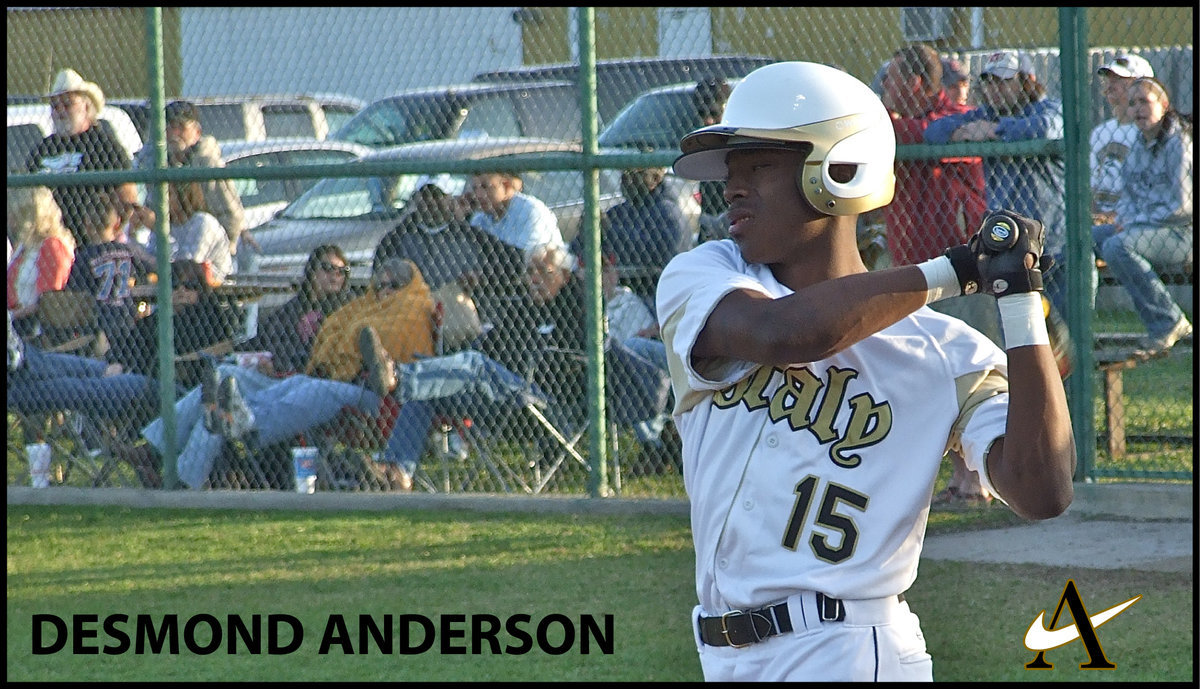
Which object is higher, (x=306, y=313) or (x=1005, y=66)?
(x=1005, y=66)

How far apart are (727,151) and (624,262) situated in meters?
4.84

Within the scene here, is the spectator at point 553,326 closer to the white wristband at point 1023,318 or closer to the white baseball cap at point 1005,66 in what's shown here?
the white baseball cap at point 1005,66

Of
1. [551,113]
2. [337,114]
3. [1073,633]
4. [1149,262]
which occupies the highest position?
[337,114]

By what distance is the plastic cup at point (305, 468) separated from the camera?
7.70 m

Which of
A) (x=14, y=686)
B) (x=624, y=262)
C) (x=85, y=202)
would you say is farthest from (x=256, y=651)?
(x=85, y=202)

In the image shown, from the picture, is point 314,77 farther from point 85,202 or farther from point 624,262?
point 624,262

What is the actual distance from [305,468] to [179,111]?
2152mm

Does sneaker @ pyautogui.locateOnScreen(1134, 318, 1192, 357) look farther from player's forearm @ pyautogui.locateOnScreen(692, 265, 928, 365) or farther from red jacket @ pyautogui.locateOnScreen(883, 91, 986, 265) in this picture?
player's forearm @ pyautogui.locateOnScreen(692, 265, 928, 365)

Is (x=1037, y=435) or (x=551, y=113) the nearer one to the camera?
(x=1037, y=435)

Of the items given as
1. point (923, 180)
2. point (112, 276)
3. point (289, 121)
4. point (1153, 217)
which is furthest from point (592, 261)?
point (289, 121)

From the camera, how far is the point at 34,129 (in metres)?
8.91

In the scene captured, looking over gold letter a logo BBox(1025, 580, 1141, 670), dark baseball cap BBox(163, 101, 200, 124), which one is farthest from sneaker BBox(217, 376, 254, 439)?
gold letter a logo BBox(1025, 580, 1141, 670)

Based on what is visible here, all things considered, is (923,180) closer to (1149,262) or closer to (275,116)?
(1149,262)

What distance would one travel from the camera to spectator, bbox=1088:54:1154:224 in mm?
6816
